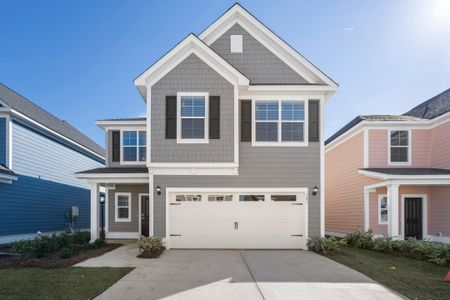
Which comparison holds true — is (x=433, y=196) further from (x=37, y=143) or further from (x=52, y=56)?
(x=52, y=56)

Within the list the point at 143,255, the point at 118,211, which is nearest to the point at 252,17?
the point at 143,255

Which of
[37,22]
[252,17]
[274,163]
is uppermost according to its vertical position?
[37,22]

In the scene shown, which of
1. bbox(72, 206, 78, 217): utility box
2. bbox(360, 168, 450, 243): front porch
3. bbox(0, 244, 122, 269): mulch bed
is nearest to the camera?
bbox(0, 244, 122, 269): mulch bed

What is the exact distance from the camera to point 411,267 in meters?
9.33

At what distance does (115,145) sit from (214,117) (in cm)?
637

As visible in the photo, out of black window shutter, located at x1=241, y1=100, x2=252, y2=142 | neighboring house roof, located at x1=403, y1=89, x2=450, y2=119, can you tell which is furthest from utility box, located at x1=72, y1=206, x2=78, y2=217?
neighboring house roof, located at x1=403, y1=89, x2=450, y2=119

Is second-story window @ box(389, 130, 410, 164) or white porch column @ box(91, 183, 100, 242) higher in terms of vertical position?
second-story window @ box(389, 130, 410, 164)

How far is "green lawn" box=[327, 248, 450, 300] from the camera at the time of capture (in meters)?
6.80

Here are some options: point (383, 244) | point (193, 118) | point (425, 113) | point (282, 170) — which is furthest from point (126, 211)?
point (425, 113)

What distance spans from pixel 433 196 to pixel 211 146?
34.8 feet

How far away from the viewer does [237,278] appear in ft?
25.2

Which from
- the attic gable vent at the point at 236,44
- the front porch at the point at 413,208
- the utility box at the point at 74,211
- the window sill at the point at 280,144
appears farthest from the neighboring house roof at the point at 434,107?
the utility box at the point at 74,211

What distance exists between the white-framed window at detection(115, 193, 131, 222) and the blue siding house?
3224 mm

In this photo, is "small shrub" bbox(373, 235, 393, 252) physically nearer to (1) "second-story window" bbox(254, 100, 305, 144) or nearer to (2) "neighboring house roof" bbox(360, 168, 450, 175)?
(2) "neighboring house roof" bbox(360, 168, 450, 175)
